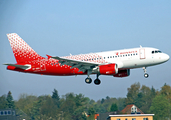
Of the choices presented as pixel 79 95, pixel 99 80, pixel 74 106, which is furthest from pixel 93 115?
pixel 99 80

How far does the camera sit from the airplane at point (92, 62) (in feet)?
147

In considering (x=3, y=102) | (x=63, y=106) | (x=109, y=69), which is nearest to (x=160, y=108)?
(x=63, y=106)

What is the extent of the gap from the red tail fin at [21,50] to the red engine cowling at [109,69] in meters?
11.6

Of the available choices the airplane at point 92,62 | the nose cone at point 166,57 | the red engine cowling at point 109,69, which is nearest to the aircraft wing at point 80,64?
the airplane at point 92,62

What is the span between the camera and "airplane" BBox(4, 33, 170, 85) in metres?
44.8

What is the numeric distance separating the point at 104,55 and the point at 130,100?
8729cm

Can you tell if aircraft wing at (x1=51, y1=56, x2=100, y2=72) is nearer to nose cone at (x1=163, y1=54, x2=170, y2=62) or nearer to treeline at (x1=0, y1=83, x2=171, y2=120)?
nose cone at (x1=163, y1=54, x2=170, y2=62)

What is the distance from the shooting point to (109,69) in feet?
147

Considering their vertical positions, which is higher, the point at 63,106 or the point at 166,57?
the point at 166,57

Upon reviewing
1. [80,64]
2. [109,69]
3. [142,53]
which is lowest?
[109,69]

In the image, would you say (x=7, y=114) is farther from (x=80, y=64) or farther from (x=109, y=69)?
(x=109, y=69)

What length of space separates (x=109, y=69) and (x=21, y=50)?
17102 millimetres

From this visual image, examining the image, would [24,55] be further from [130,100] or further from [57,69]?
[130,100]

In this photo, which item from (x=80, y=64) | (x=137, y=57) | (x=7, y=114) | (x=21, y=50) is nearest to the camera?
(x=137, y=57)
